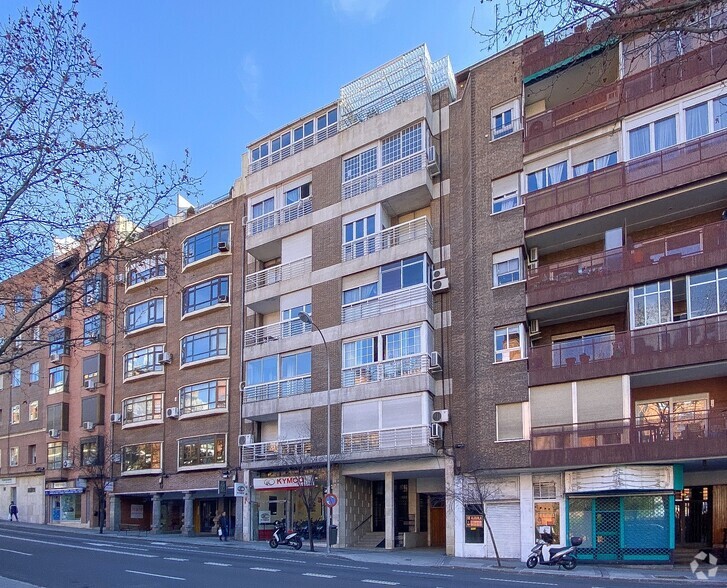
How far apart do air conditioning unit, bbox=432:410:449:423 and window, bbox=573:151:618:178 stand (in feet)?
35.2

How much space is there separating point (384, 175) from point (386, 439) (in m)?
11.9

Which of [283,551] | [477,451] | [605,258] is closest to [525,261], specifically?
[605,258]

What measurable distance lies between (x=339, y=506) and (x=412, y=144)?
16.6 metres

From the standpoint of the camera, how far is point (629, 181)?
26250 mm

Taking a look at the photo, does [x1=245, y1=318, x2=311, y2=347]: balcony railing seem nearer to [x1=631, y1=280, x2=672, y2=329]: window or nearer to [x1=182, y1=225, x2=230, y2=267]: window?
[x1=182, y1=225, x2=230, y2=267]: window

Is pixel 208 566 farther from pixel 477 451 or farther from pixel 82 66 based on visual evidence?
pixel 82 66

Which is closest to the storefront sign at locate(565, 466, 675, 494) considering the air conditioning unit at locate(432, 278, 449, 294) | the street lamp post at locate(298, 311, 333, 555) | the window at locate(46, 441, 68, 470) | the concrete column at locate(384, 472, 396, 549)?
the concrete column at locate(384, 472, 396, 549)

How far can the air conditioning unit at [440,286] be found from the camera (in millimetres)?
31781

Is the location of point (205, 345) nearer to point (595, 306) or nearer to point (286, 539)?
point (286, 539)

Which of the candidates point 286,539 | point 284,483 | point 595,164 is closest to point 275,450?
point 284,483

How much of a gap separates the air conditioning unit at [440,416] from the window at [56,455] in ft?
107

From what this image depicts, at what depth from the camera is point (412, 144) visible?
33.6 meters

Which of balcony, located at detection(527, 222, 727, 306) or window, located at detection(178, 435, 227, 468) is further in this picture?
window, located at detection(178, 435, 227, 468)

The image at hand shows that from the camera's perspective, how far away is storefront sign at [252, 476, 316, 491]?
33625 millimetres
